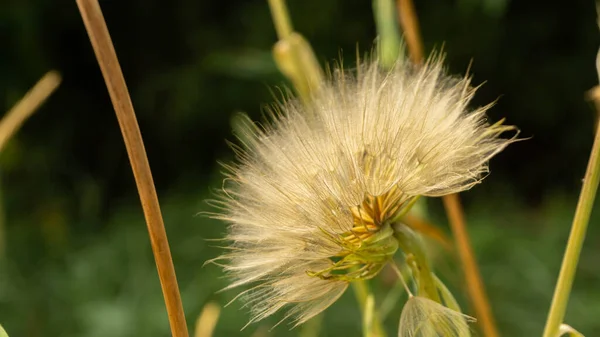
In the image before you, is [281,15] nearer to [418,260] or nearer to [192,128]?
[418,260]

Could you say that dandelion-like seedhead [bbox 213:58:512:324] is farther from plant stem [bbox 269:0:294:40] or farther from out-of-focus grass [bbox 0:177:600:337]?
out-of-focus grass [bbox 0:177:600:337]

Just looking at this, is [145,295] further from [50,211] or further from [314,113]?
[314,113]

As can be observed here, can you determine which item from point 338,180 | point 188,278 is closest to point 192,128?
point 188,278

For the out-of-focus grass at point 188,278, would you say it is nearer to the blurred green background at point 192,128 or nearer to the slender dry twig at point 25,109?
the blurred green background at point 192,128

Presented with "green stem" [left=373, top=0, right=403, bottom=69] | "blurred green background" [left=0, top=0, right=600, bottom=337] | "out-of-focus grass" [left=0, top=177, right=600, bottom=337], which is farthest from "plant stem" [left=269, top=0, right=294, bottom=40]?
"blurred green background" [left=0, top=0, right=600, bottom=337]

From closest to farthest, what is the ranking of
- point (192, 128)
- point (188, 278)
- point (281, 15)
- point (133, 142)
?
point (133, 142), point (281, 15), point (188, 278), point (192, 128)

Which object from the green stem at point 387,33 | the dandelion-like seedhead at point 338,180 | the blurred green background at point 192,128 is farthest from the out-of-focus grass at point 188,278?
the dandelion-like seedhead at point 338,180
